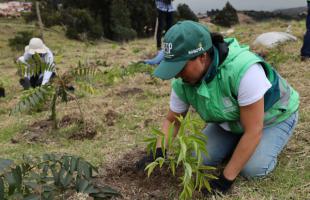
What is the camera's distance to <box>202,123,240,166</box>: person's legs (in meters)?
2.94

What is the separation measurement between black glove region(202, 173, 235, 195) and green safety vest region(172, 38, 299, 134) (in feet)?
1.12

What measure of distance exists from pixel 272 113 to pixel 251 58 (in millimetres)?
473

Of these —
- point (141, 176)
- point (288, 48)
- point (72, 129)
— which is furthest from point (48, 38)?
point (141, 176)

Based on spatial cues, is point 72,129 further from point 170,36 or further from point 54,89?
point 170,36

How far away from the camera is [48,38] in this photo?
1511cm

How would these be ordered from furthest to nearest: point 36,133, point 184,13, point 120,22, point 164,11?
point 184,13 → point 120,22 → point 164,11 → point 36,133

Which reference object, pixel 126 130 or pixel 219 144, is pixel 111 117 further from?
pixel 219 144

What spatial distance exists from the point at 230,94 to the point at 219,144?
575mm

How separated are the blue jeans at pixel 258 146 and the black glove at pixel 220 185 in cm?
15

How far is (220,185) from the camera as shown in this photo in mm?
2555

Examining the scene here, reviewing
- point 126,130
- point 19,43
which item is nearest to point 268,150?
point 126,130

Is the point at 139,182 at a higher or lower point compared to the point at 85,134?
higher

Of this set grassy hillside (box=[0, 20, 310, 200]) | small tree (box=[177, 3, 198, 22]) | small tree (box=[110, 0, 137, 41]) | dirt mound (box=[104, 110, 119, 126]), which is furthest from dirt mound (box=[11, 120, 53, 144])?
small tree (box=[177, 3, 198, 22])

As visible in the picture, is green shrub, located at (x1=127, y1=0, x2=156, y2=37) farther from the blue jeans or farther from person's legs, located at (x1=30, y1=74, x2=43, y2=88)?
the blue jeans
